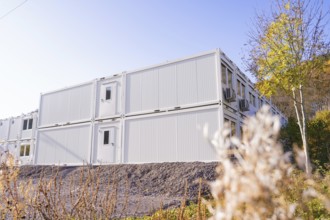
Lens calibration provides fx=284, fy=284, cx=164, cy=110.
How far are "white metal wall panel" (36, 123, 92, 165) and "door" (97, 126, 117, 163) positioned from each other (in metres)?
1.10

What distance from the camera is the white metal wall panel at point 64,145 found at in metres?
21.9

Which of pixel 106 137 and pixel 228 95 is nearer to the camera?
pixel 228 95

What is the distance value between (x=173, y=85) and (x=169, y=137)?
138 inches

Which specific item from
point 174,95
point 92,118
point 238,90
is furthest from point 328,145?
point 92,118

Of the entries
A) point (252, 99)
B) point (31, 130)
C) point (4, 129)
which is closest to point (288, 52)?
point (252, 99)

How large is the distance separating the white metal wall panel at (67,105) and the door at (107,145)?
213 cm

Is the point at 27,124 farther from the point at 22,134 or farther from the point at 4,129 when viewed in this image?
the point at 4,129

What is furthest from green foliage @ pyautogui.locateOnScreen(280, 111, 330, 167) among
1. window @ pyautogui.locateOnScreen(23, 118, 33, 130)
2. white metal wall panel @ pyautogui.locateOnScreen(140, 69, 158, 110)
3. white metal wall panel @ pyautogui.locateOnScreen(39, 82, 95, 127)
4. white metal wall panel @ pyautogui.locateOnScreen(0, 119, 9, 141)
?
white metal wall panel @ pyautogui.locateOnScreen(0, 119, 9, 141)

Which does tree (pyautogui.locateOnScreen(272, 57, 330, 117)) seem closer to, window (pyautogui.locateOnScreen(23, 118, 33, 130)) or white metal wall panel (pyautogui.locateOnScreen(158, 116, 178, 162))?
white metal wall panel (pyautogui.locateOnScreen(158, 116, 178, 162))

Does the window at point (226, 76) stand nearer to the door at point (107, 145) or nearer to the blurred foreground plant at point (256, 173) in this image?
the door at point (107, 145)

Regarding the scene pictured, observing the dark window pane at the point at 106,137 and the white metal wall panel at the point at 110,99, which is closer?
the dark window pane at the point at 106,137

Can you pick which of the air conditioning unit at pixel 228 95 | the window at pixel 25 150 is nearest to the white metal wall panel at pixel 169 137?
the air conditioning unit at pixel 228 95

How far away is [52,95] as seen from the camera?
1030 inches

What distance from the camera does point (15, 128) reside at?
38.7 m
